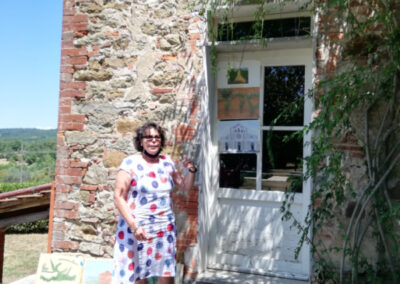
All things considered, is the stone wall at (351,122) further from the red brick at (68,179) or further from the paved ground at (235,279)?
the red brick at (68,179)

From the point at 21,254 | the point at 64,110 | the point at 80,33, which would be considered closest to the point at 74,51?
the point at 80,33

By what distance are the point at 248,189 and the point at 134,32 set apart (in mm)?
2038

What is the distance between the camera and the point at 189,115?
12.5 feet

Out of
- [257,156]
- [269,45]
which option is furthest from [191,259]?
[269,45]

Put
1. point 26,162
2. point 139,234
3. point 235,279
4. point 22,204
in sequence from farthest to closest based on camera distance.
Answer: point 26,162 → point 22,204 → point 235,279 → point 139,234

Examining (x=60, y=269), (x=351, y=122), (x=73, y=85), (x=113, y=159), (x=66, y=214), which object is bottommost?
(x=60, y=269)

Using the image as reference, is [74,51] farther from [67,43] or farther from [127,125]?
[127,125]

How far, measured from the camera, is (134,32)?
4055 millimetres

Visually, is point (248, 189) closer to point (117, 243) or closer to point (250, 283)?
point (250, 283)

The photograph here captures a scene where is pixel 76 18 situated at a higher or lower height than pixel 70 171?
higher

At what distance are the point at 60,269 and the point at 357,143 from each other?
312cm

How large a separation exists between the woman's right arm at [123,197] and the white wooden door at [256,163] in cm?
130

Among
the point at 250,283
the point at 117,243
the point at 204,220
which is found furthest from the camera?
the point at 204,220

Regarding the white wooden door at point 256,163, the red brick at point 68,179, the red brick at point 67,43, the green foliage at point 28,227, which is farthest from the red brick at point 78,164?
the green foliage at point 28,227
